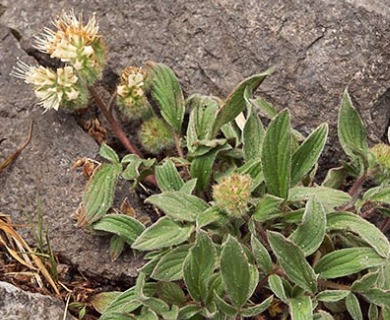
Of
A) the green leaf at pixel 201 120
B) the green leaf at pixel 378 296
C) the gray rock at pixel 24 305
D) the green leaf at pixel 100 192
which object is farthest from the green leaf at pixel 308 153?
the gray rock at pixel 24 305

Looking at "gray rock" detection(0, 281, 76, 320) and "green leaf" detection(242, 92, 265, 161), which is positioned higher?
"green leaf" detection(242, 92, 265, 161)

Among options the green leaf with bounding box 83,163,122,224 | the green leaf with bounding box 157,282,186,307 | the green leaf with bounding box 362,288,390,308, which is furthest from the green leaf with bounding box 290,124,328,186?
the green leaf with bounding box 83,163,122,224

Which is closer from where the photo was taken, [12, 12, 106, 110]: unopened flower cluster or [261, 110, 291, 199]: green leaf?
[261, 110, 291, 199]: green leaf

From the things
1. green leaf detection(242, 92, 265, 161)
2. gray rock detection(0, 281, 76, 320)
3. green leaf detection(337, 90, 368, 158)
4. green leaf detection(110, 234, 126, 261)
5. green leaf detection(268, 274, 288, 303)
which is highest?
green leaf detection(337, 90, 368, 158)

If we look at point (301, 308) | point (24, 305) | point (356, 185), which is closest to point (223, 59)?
point (356, 185)

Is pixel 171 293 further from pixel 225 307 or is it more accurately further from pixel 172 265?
pixel 225 307

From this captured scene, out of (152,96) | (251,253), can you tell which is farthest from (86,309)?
(152,96)

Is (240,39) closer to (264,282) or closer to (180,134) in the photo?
(180,134)

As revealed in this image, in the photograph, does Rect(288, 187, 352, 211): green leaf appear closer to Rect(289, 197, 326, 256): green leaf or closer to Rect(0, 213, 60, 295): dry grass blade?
Rect(289, 197, 326, 256): green leaf
